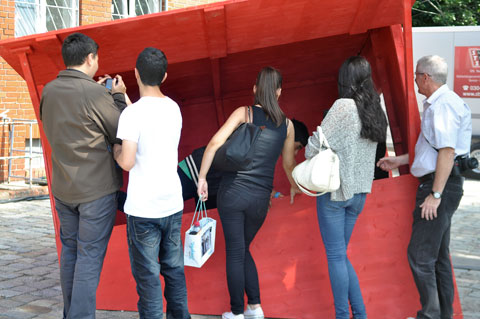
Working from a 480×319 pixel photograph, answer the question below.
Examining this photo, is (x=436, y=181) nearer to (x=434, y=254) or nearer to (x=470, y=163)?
(x=470, y=163)

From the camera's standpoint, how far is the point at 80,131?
11.5ft

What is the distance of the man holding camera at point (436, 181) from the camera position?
3.73 metres

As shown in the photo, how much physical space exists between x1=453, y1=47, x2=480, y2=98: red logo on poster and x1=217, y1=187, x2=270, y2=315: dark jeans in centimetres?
1007

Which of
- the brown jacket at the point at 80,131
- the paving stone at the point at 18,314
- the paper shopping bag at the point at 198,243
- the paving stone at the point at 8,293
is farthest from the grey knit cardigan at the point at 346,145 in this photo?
the paving stone at the point at 8,293

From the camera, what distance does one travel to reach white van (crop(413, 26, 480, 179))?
1256 centimetres

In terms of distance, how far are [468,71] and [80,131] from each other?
1105 cm

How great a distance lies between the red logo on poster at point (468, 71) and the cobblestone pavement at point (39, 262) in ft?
13.7

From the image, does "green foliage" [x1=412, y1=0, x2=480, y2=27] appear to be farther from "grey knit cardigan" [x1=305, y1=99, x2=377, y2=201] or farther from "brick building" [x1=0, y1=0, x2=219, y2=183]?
"grey knit cardigan" [x1=305, y1=99, x2=377, y2=201]

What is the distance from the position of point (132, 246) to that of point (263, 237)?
1194 mm

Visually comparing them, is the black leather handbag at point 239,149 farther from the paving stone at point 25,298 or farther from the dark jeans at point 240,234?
the paving stone at point 25,298

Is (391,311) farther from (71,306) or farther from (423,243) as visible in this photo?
(71,306)

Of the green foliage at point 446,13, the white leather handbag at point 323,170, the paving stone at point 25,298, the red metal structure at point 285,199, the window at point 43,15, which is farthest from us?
the green foliage at point 446,13

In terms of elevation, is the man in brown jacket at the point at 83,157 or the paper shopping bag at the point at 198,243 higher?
the man in brown jacket at the point at 83,157

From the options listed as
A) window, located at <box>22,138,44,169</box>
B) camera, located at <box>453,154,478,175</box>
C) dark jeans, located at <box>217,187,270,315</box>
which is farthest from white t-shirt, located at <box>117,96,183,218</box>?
window, located at <box>22,138,44,169</box>
